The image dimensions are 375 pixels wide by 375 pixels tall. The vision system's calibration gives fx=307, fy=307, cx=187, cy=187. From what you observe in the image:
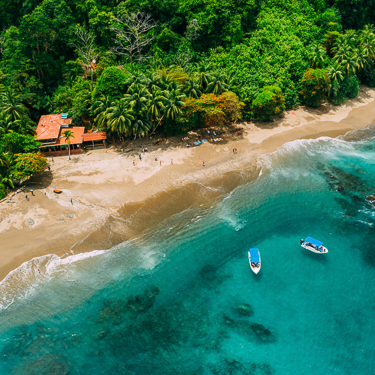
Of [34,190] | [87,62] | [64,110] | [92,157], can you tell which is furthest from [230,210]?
[87,62]

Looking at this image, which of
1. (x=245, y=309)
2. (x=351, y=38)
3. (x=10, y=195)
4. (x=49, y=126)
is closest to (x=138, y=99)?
(x=49, y=126)

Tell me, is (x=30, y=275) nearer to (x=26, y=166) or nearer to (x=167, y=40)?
(x=26, y=166)

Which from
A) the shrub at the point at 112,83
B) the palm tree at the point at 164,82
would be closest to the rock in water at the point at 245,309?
the palm tree at the point at 164,82

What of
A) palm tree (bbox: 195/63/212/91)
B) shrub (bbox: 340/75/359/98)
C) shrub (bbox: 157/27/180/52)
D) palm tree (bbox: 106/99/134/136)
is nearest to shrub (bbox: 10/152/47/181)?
palm tree (bbox: 106/99/134/136)

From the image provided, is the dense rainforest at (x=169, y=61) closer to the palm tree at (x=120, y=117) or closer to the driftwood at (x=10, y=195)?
the palm tree at (x=120, y=117)

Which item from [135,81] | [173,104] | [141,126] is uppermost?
[135,81]

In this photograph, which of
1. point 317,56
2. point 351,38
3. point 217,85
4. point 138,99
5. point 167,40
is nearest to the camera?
point 138,99
